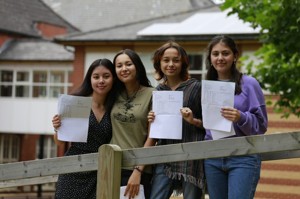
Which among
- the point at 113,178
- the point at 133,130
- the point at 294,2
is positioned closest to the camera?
the point at 113,178

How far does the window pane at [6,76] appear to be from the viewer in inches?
1048

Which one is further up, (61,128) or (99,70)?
(99,70)

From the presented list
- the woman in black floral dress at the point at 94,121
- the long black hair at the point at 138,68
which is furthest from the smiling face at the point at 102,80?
the long black hair at the point at 138,68

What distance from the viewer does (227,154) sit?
13.1 ft

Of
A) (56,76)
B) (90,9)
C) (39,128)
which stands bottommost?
(39,128)

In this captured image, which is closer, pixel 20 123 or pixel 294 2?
pixel 294 2

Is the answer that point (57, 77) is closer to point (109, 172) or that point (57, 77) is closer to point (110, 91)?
point (110, 91)

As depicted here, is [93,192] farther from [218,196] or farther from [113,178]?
[218,196]

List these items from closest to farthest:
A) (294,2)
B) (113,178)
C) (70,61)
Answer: (113,178)
(294,2)
(70,61)

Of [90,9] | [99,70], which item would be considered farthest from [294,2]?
[90,9]

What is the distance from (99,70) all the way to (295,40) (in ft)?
21.9

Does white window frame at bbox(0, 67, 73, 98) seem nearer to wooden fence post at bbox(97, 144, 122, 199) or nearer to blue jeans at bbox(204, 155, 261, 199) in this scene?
wooden fence post at bbox(97, 144, 122, 199)

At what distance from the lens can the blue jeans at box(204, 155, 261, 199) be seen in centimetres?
422

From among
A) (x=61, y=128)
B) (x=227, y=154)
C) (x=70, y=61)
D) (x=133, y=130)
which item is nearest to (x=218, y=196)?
(x=227, y=154)
